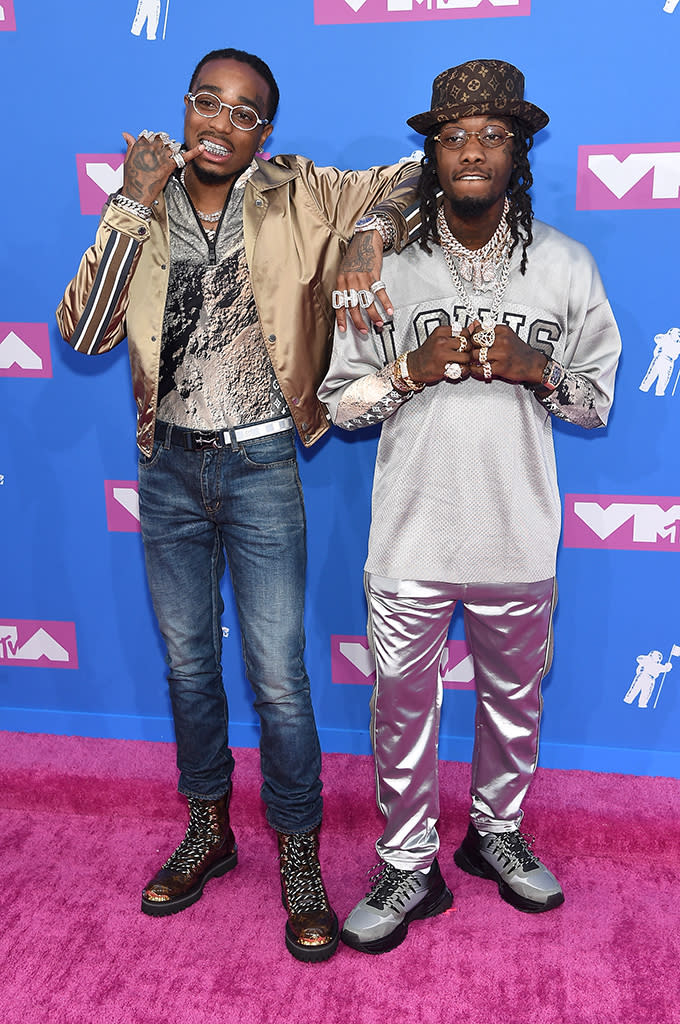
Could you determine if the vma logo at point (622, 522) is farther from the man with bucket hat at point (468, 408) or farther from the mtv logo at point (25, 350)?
the mtv logo at point (25, 350)

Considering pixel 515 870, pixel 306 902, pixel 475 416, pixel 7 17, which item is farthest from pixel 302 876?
pixel 7 17

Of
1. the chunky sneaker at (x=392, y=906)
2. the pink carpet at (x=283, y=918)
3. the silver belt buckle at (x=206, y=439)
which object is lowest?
the pink carpet at (x=283, y=918)

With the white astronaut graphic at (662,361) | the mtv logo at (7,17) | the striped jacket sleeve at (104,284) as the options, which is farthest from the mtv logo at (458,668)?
the mtv logo at (7,17)

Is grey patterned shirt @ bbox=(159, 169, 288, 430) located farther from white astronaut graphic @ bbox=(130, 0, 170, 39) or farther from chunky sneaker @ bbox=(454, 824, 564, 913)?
chunky sneaker @ bbox=(454, 824, 564, 913)

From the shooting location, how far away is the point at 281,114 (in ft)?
7.77

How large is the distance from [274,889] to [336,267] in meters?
1.52

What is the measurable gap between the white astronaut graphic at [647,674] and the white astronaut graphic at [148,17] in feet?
6.79

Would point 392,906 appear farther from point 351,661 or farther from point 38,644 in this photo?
point 38,644

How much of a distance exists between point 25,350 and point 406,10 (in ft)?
4.40

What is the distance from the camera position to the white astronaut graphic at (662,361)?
2365 mm

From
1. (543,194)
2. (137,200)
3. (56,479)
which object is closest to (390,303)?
(137,200)

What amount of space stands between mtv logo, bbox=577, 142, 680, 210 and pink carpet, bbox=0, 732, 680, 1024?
154 cm

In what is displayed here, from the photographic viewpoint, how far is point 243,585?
2.13m

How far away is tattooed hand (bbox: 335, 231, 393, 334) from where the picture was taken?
1.87 m
